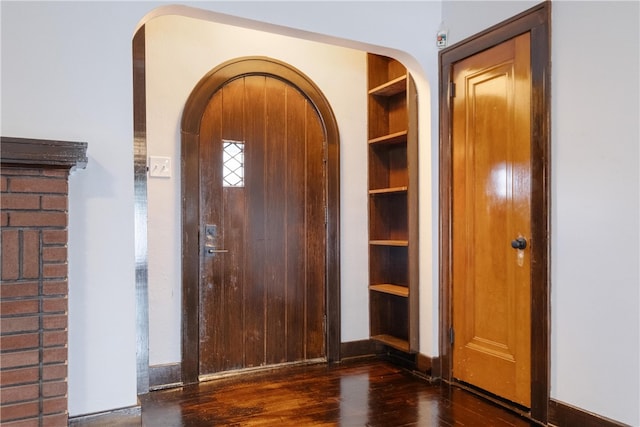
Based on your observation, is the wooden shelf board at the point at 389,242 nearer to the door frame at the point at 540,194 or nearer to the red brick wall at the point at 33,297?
the door frame at the point at 540,194

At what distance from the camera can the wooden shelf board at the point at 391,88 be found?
337cm

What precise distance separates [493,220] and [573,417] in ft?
3.54

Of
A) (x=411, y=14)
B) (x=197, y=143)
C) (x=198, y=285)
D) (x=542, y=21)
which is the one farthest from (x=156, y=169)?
(x=542, y=21)

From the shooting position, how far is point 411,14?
9.80ft

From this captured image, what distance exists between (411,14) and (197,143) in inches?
64.0

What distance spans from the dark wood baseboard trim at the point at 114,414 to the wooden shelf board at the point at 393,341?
5.87 ft

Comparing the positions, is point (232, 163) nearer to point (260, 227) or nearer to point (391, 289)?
point (260, 227)

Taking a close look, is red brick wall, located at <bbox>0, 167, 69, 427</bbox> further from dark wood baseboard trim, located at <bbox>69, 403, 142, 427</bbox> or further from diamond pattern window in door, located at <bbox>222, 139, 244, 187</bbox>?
diamond pattern window in door, located at <bbox>222, 139, 244, 187</bbox>

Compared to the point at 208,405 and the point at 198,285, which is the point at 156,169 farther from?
the point at 208,405

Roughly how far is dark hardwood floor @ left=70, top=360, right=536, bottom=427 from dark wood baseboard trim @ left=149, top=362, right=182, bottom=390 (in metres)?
0.07

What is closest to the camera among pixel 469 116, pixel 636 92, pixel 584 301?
pixel 636 92

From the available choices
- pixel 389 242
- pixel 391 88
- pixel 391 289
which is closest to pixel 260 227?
pixel 389 242

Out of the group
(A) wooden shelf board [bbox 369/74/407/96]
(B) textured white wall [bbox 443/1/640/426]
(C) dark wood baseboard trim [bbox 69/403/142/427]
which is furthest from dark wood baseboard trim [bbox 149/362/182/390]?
(A) wooden shelf board [bbox 369/74/407/96]

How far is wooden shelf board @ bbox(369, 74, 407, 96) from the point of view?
133 inches
